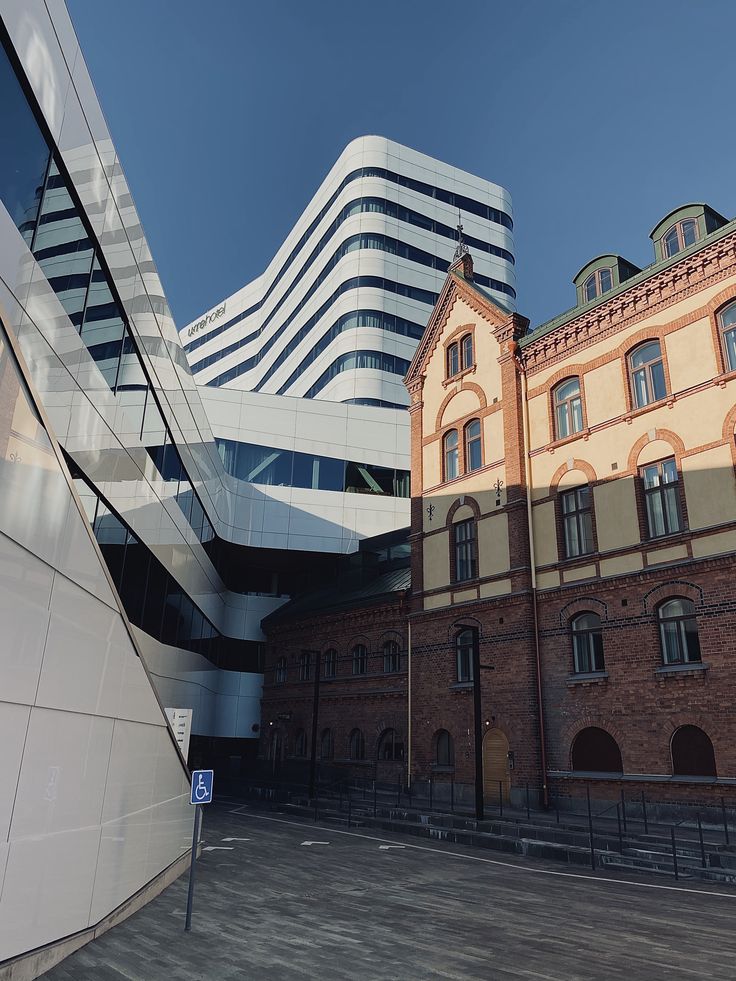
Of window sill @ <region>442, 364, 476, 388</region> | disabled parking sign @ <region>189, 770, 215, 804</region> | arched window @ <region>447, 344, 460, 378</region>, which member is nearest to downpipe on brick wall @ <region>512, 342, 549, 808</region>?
window sill @ <region>442, 364, 476, 388</region>

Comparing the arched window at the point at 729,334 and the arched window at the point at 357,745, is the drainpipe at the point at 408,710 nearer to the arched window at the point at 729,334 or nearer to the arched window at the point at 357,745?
the arched window at the point at 357,745

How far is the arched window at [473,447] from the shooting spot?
2884 cm

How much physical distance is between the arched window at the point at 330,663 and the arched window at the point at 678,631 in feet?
→ 58.9

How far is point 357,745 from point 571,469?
637 inches

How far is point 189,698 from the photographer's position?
27484 millimetres

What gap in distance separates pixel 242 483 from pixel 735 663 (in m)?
26.6

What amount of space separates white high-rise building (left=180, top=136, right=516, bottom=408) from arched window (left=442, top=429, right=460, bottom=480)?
79.1ft

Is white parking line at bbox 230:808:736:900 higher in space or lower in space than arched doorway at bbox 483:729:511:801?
lower

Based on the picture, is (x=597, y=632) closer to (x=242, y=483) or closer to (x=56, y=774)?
(x=56, y=774)

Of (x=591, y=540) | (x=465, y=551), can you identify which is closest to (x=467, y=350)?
(x=465, y=551)

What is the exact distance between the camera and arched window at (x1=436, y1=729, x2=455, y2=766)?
26.5m

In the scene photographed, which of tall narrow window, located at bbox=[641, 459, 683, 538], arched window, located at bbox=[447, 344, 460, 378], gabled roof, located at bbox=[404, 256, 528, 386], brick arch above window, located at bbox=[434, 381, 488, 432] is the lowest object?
tall narrow window, located at bbox=[641, 459, 683, 538]

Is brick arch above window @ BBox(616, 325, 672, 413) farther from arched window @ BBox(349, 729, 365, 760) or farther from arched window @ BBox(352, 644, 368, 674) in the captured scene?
arched window @ BBox(349, 729, 365, 760)

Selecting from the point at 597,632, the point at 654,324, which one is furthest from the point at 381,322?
the point at 597,632
